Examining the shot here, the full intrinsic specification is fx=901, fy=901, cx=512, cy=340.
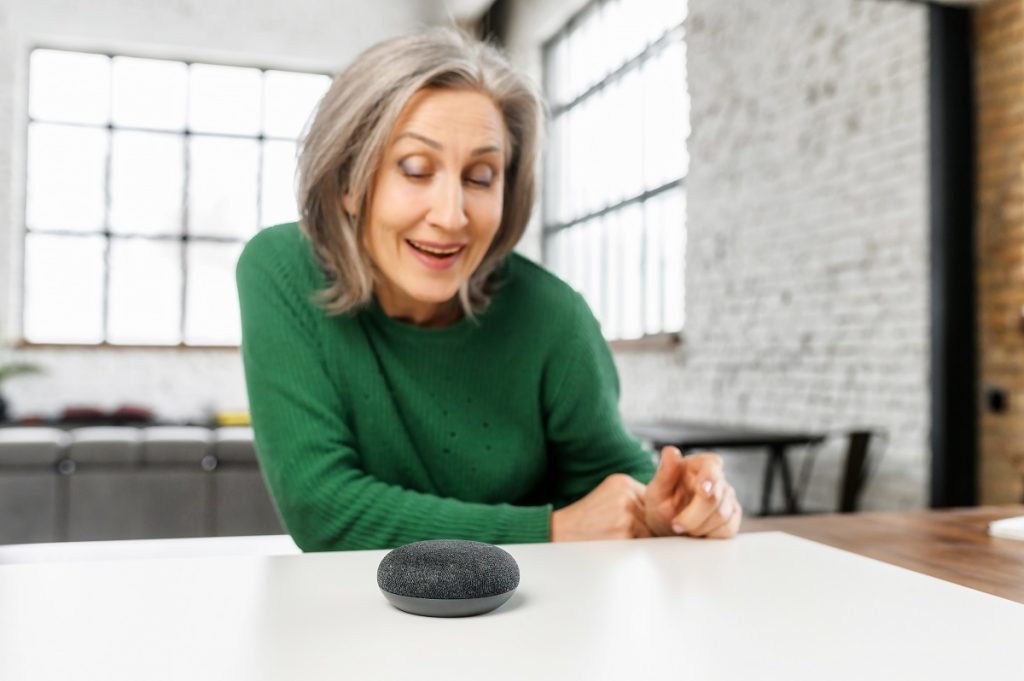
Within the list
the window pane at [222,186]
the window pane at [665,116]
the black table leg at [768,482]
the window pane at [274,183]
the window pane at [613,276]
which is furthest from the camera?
the window pane at [274,183]

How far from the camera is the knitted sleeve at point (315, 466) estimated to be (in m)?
1.09

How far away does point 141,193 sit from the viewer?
995 cm

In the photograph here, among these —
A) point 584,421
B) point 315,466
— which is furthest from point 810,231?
point 315,466

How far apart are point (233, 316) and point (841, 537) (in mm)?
9753

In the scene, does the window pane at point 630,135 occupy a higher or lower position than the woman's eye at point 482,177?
higher

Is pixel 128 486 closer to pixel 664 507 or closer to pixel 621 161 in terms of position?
pixel 664 507

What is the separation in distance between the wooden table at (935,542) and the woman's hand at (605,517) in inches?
6.1

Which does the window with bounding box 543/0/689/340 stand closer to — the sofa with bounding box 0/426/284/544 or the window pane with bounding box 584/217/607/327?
the window pane with bounding box 584/217/607/327

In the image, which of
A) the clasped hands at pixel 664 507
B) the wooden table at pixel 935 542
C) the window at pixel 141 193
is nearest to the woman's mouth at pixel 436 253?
the clasped hands at pixel 664 507

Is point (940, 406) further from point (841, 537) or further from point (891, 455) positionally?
point (841, 537)

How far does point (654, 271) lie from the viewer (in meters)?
7.12

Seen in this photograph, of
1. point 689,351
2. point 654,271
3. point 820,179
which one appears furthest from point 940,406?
point 654,271

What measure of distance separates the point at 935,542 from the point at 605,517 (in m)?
0.38

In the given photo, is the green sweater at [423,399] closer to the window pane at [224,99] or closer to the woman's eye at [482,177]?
the woman's eye at [482,177]
